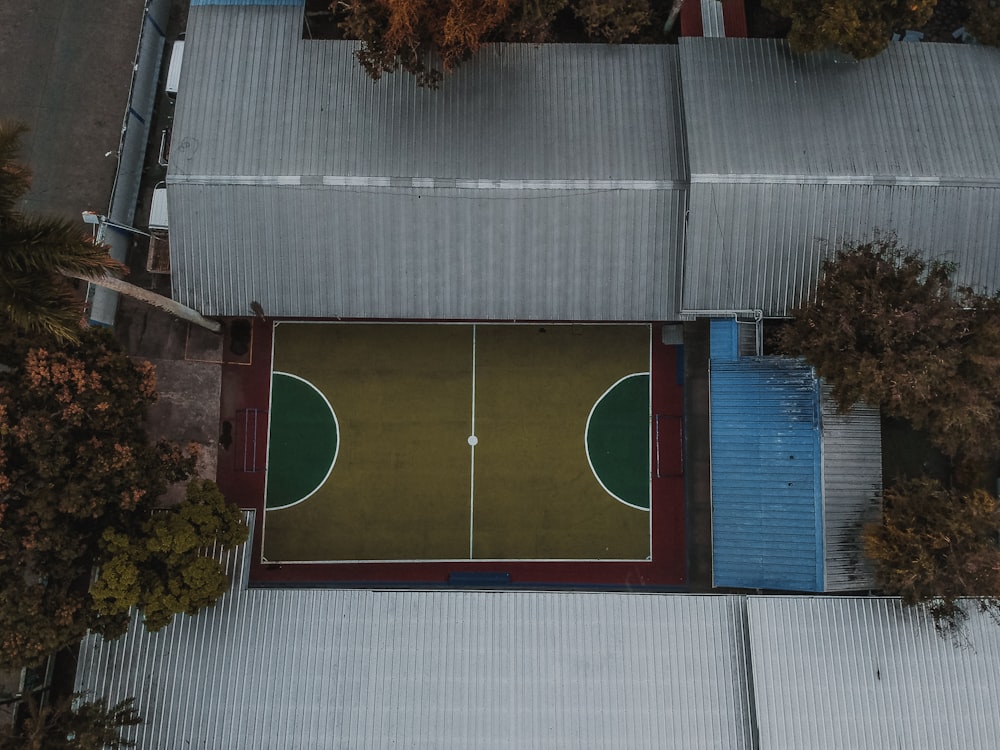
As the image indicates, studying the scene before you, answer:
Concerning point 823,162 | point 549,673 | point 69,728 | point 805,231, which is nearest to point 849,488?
point 805,231

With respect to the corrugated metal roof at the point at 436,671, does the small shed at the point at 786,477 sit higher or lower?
higher

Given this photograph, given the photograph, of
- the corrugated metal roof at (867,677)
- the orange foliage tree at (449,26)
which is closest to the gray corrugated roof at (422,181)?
the orange foliage tree at (449,26)

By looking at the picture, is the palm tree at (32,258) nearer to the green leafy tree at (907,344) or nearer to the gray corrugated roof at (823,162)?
the gray corrugated roof at (823,162)

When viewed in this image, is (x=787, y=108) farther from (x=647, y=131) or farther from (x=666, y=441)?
(x=666, y=441)

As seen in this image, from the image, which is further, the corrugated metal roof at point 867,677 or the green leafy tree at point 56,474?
the corrugated metal roof at point 867,677

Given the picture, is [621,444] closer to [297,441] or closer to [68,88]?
[297,441]

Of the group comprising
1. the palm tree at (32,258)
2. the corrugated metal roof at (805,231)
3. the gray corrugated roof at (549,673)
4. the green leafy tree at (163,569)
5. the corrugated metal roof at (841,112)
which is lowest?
the gray corrugated roof at (549,673)

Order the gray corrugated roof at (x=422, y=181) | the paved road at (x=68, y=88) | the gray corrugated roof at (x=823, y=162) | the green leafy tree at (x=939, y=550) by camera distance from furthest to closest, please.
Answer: the paved road at (x=68, y=88) < the gray corrugated roof at (x=422, y=181) < the gray corrugated roof at (x=823, y=162) < the green leafy tree at (x=939, y=550)
